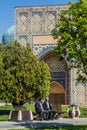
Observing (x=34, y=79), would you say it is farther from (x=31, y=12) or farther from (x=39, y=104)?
(x=31, y=12)

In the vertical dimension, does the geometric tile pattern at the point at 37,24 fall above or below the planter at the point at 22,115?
above

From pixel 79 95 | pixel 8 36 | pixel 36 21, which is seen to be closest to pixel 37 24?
pixel 36 21

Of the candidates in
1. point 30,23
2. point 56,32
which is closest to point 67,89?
point 30,23

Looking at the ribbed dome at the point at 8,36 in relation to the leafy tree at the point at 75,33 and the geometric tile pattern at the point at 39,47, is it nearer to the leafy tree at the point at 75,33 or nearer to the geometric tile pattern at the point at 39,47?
the geometric tile pattern at the point at 39,47

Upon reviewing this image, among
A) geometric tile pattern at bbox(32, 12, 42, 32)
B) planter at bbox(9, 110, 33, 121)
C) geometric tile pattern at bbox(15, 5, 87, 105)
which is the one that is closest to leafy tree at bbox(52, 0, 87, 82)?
planter at bbox(9, 110, 33, 121)

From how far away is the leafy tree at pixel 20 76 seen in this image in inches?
570

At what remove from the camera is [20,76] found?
48.2 feet

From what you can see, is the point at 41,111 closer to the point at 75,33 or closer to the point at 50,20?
the point at 75,33

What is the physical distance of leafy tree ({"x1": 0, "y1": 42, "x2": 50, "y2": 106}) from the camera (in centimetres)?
1448

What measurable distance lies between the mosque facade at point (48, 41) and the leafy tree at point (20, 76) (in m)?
8.80

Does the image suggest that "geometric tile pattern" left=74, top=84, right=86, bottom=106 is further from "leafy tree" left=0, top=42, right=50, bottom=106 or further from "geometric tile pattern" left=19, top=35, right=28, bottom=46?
"leafy tree" left=0, top=42, right=50, bottom=106

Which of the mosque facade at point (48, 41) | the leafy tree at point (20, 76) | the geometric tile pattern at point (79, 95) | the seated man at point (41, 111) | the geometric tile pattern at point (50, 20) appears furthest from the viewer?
the geometric tile pattern at point (50, 20)

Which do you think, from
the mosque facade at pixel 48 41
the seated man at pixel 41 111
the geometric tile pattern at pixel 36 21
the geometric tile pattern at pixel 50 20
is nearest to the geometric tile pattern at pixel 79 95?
the mosque facade at pixel 48 41

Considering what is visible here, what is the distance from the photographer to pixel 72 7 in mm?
9648
